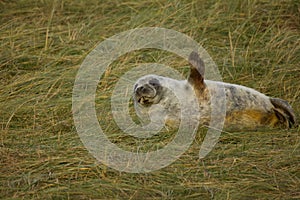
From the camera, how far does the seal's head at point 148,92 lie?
12.3 feet

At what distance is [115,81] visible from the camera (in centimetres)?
458

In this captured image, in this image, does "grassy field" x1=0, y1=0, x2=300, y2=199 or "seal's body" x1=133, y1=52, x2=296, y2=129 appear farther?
"seal's body" x1=133, y1=52, x2=296, y2=129

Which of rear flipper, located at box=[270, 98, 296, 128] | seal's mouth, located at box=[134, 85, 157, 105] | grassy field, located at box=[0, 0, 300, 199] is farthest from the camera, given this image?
rear flipper, located at box=[270, 98, 296, 128]

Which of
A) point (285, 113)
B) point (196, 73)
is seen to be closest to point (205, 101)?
point (196, 73)

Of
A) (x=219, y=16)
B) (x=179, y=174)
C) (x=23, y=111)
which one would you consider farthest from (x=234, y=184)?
(x=219, y=16)

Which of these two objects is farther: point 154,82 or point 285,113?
point 285,113

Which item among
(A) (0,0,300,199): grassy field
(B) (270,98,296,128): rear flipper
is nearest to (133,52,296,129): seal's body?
(B) (270,98,296,128): rear flipper

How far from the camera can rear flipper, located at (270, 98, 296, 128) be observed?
12.9ft

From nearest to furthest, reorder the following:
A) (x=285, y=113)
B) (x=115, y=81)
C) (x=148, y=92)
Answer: (x=148, y=92) → (x=285, y=113) → (x=115, y=81)

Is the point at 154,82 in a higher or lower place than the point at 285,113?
higher

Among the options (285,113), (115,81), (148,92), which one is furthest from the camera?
(115,81)

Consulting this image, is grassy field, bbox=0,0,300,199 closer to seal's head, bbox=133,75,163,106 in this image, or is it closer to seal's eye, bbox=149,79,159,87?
seal's head, bbox=133,75,163,106

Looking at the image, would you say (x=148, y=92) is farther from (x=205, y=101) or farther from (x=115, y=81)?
(x=115, y=81)

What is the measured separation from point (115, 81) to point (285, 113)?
1.31m
